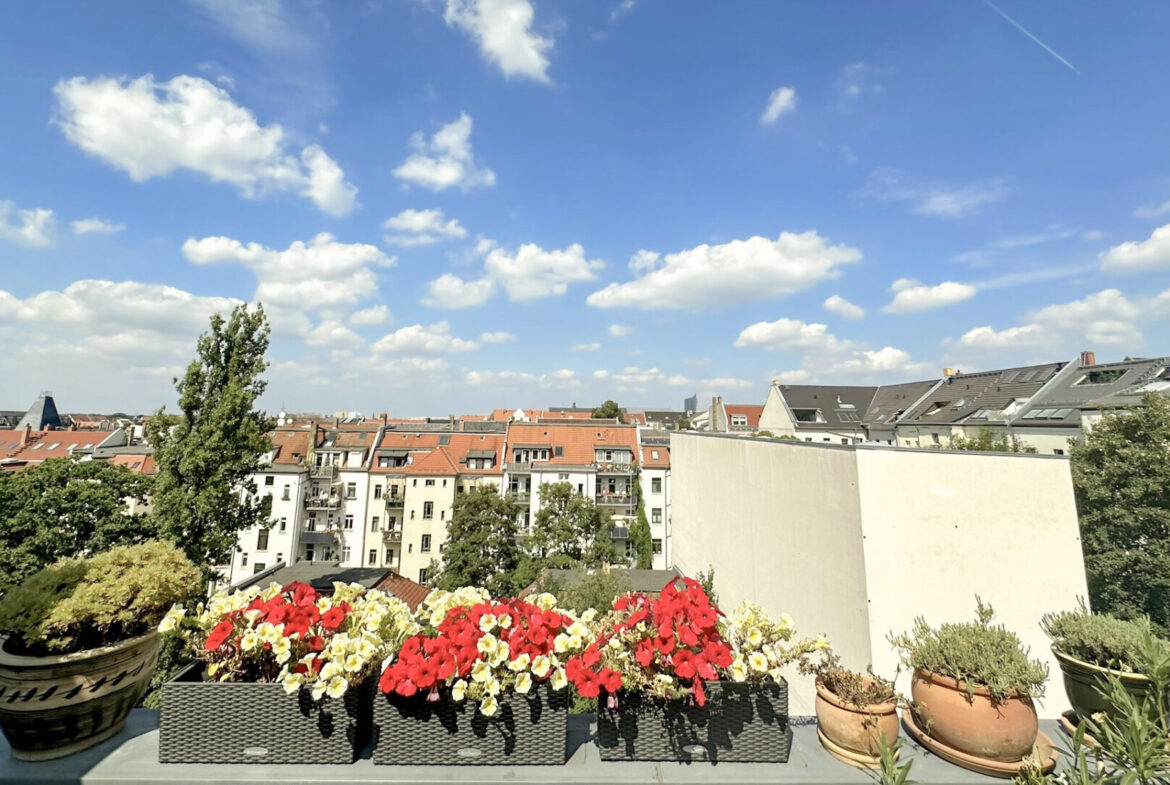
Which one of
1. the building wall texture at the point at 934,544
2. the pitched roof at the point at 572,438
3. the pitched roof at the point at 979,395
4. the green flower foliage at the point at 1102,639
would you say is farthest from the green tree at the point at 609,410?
the green flower foliage at the point at 1102,639

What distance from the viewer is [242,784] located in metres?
1.73

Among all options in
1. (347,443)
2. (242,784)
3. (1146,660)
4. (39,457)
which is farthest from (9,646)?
(39,457)

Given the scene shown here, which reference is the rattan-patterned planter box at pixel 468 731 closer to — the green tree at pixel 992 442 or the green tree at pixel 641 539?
the green tree at pixel 992 442

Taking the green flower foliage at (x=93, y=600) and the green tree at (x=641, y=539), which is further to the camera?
the green tree at (x=641, y=539)

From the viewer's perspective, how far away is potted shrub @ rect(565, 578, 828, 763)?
74.5 inches

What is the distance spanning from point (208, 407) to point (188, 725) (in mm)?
11493

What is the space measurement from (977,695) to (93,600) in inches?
152

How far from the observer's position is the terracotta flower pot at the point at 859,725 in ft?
6.51

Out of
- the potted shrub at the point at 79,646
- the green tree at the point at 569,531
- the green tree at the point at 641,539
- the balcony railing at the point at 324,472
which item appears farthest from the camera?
the balcony railing at the point at 324,472

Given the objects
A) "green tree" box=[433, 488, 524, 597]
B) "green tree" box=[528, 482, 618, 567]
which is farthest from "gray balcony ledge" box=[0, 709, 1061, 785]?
"green tree" box=[528, 482, 618, 567]

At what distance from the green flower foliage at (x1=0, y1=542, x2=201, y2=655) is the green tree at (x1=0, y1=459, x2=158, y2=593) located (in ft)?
42.3

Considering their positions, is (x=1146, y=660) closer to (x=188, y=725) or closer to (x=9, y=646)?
(x=188, y=725)

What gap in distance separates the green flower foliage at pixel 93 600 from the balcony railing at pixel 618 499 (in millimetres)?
26308

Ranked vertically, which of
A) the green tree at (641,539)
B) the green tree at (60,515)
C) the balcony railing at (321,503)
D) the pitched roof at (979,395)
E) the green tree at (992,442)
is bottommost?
the green tree at (641,539)
